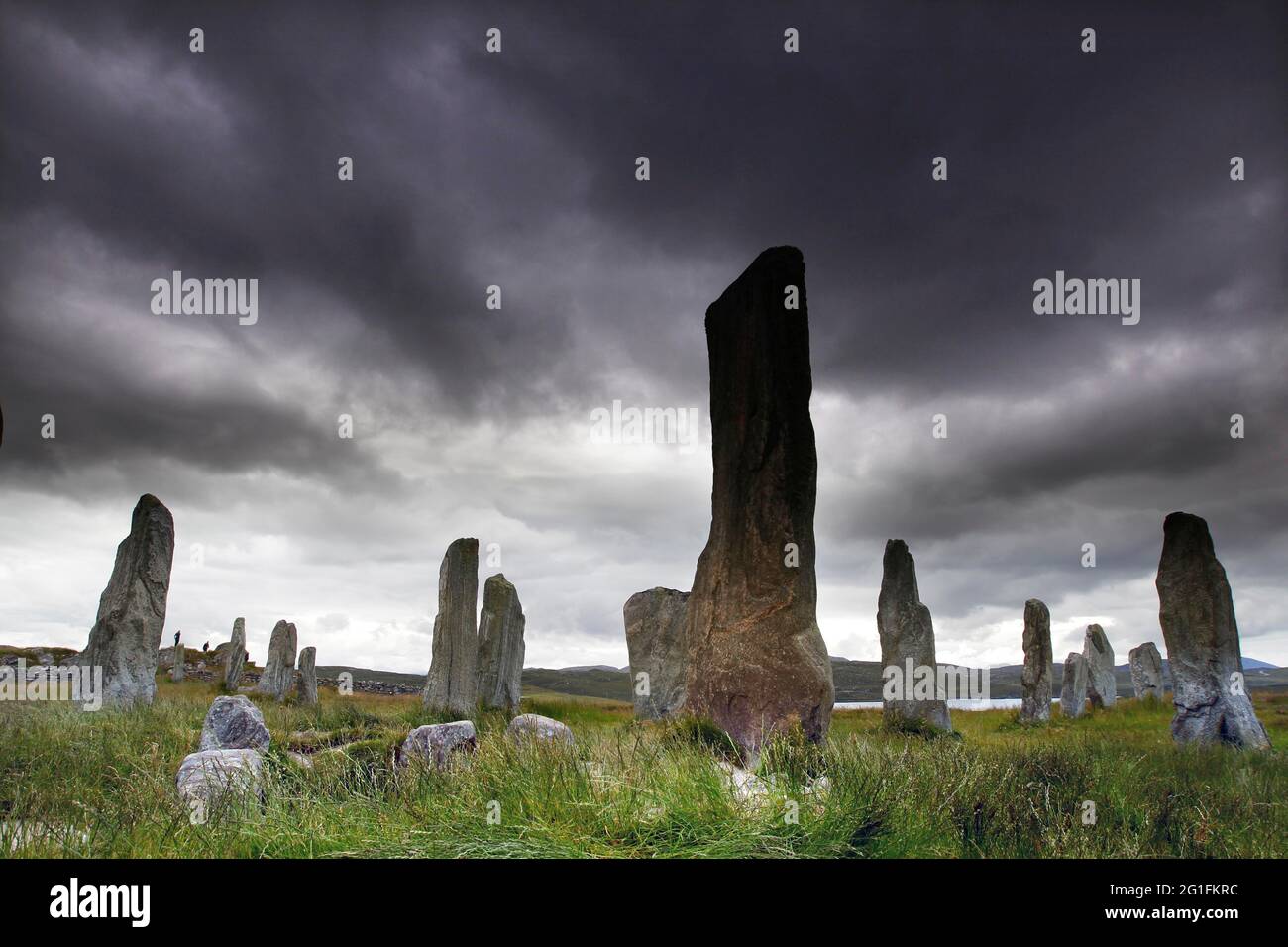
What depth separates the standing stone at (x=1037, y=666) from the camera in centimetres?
2384

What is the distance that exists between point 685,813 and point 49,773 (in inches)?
276

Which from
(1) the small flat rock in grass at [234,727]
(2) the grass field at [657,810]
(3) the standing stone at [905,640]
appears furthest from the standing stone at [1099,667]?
(1) the small flat rock in grass at [234,727]

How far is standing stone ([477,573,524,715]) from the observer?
63.5 feet

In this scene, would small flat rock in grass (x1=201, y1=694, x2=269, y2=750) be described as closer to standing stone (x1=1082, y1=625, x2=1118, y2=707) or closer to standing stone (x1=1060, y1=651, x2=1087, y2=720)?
standing stone (x1=1060, y1=651, x2=1087, y2=720)

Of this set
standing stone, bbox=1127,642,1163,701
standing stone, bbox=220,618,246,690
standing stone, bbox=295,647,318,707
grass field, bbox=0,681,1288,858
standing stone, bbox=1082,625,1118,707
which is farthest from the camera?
standing stone, bbox=1127,642,1163,701

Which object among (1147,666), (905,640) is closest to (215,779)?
(905,640)

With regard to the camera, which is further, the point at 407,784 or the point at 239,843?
the point at 407,784

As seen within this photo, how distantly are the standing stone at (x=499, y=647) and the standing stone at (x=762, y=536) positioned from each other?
11.0 m

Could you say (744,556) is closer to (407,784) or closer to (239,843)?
(407,784)

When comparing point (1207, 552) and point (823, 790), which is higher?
point (1207, 552)

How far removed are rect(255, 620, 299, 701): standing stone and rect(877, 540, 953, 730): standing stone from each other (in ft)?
75.3

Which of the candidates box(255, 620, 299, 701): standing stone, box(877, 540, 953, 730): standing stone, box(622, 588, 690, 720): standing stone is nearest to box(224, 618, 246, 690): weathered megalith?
box(255, 620, 299, 701): standing stone
